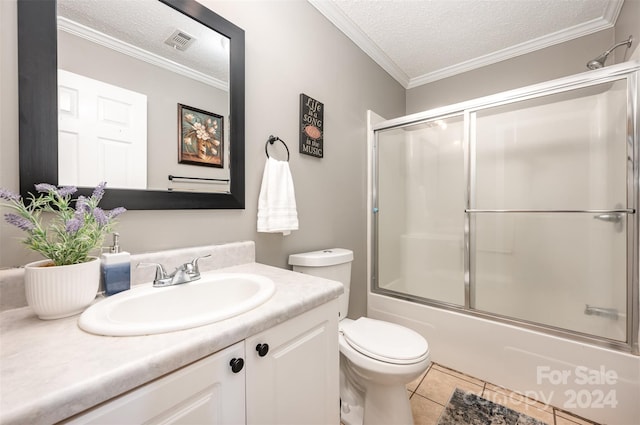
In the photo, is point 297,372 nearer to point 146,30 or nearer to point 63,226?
point 63,226

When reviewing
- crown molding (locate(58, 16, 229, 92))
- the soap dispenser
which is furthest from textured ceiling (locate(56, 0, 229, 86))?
the soap dispenser

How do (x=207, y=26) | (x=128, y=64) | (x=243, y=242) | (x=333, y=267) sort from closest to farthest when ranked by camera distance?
1. (x=128, y=64)
2. (x=207, y=26)
3. (x=243, y=242)
4. (x=333, y=267)

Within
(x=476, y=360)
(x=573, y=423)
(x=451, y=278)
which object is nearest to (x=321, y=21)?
(x=451, y=278)

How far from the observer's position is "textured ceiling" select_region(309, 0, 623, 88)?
5.50ft

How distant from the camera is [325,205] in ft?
5.65

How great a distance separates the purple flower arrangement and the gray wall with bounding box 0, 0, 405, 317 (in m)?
0.10

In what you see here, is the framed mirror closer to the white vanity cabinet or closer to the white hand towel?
the white hand towel

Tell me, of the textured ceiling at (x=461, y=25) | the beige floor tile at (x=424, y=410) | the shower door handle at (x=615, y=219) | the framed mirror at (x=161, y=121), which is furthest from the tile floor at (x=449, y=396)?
the textured ceiling at (x=461, y=25)

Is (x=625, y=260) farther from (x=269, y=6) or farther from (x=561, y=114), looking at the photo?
(x=269, y=6)

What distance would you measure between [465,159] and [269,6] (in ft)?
5.16

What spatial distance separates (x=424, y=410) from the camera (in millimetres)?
1411

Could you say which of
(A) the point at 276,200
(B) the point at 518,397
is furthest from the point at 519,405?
(A) the point at 276,200

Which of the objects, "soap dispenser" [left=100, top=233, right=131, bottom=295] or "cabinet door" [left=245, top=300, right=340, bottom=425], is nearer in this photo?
"cabinet door" [left=245, top=300, right=340, bottom=425]

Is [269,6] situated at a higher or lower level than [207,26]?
higher
